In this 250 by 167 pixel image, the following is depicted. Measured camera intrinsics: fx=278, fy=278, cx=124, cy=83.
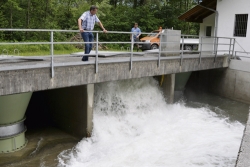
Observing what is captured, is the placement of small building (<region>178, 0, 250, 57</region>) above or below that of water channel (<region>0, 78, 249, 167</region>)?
above

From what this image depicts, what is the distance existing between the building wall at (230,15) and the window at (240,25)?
0.17 meters

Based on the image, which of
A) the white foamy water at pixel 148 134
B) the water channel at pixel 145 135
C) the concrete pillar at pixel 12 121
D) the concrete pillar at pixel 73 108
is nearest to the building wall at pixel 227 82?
the water channel at pixel 145 135

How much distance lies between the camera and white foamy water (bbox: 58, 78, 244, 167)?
706 cm

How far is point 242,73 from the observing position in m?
12.8

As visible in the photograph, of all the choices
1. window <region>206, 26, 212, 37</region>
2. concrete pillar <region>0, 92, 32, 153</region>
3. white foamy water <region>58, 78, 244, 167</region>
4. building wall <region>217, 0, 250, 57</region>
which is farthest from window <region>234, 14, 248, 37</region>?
concrete pillar <region>0, 92, 32, 153</region>

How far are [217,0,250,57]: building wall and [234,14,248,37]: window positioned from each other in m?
0.17

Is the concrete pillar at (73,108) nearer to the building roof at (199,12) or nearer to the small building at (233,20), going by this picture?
the small building at (233,20)

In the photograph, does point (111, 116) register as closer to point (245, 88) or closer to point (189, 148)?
point (189, 148)

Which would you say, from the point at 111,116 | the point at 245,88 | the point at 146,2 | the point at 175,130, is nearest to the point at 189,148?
the point at 175,130

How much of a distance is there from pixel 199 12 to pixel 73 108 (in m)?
11.4

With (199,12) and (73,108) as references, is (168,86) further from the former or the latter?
(199,12)

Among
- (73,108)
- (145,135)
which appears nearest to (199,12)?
(145,135)

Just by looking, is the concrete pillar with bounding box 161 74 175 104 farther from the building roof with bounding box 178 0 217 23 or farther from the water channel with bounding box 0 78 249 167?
the building roof with bounding box 178 0 217 23

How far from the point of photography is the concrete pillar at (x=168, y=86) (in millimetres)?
11320
